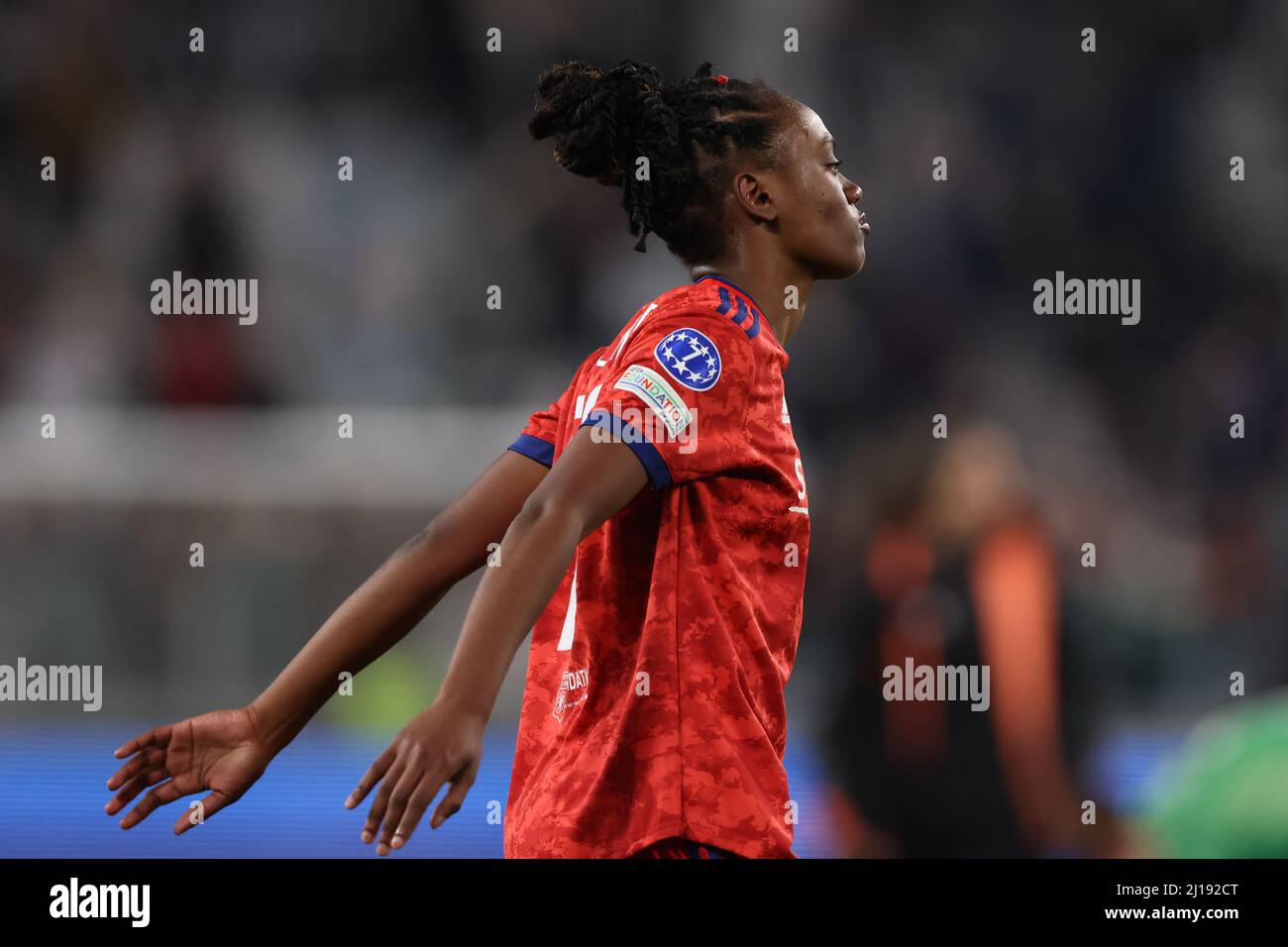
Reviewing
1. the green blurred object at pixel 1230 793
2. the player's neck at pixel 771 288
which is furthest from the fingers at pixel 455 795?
the green blurred object at pixel 1230 793

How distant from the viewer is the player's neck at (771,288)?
7.58ft

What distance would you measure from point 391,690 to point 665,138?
11.5 feet

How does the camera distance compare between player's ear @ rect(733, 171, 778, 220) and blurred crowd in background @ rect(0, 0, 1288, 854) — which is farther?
blurred crowd in background @ rect(0, 0, 1288, 854)

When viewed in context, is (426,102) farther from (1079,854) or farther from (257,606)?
(1079,854)

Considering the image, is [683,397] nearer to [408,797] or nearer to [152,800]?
[408,797]

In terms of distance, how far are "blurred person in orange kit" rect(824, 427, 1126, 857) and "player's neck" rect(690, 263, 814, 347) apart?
5.61ft

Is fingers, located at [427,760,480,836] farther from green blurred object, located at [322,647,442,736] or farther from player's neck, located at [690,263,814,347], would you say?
green blurred object, located at [322,647,442,736]

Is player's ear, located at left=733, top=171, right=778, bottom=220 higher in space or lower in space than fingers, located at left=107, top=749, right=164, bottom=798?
higher

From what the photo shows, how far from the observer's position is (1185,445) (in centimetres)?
613

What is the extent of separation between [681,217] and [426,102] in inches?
200

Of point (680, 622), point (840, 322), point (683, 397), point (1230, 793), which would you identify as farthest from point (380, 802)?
point (840, 322)

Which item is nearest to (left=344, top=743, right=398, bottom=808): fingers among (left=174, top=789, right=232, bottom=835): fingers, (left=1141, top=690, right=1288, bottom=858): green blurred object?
(left=174, top=789, right=232, bottom=835): fingers

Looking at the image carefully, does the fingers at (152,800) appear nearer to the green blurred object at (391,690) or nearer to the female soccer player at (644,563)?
the female soccer player at (644,563)

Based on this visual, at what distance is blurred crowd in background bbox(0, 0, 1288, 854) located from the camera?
4.36 meters
